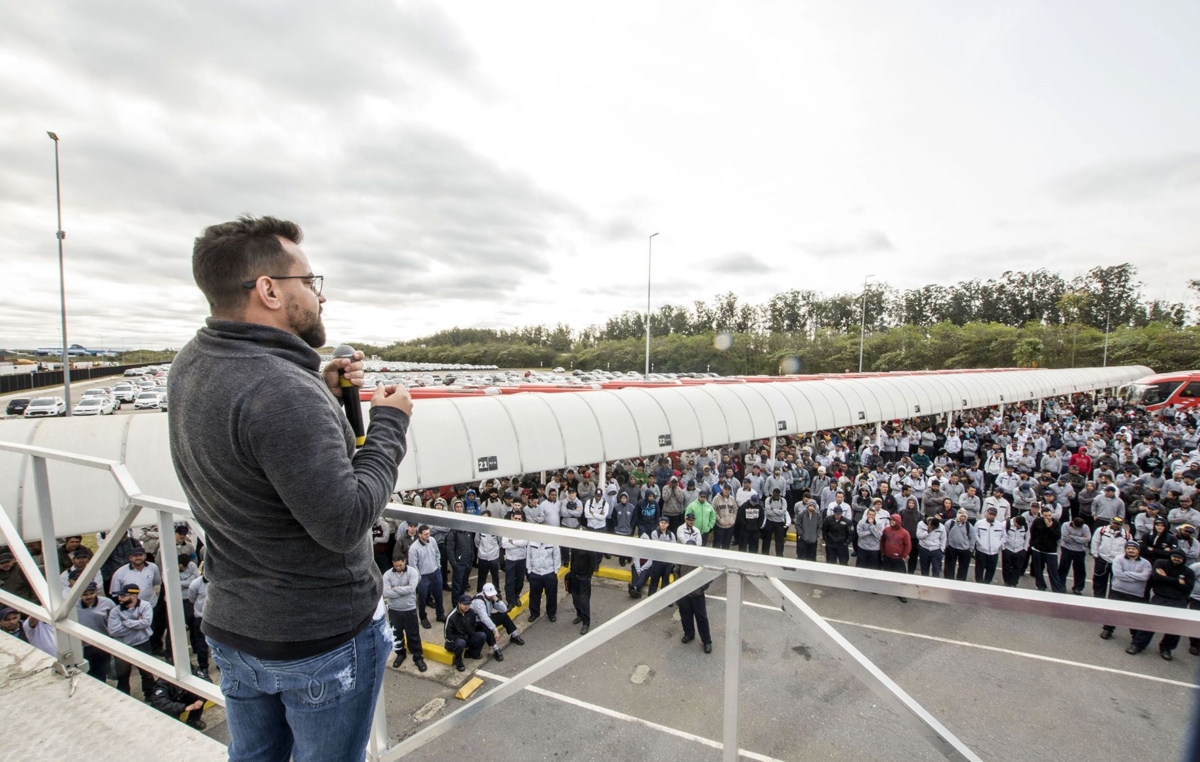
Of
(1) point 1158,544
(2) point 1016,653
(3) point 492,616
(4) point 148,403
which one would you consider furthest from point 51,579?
(4) point 148,403

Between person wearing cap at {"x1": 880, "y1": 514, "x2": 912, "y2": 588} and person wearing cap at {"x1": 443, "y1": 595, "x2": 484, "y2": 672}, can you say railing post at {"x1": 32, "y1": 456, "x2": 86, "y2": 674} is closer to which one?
person wearing cap at {"x1": 443, "y1": 595, "x2": 484, "y2": 672}

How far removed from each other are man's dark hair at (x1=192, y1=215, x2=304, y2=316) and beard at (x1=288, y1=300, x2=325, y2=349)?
105mm

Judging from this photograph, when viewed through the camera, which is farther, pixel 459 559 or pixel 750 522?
pixel 750 522

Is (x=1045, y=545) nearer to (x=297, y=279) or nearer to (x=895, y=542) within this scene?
(x=895, y=542)

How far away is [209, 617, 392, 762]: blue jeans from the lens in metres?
1.41

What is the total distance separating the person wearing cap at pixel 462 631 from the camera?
7402mm

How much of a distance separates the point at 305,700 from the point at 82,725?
187 centimetres

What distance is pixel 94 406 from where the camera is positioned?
105 ft

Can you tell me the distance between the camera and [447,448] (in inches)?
516

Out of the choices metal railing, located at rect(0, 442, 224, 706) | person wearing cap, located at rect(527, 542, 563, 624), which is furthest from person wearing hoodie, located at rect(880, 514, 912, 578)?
metal railing, located at rect(0, 442, 224, 706)

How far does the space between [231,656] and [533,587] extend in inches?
310

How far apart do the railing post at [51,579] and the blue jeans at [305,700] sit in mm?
2007

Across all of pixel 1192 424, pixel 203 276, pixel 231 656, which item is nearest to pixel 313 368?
pixel 203 276

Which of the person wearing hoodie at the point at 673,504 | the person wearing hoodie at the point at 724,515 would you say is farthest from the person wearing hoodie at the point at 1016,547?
the person wearing hoodie at the point at 673,504
